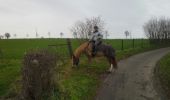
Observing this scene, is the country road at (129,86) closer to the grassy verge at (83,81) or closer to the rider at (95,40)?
the grassy verge at (83,81)

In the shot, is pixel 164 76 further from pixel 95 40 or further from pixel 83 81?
pixel 83 81

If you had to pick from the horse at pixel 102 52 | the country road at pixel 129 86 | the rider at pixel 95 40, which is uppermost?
the rider at pixel 95 40

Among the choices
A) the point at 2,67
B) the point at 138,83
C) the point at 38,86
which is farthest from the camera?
the point at 2,67

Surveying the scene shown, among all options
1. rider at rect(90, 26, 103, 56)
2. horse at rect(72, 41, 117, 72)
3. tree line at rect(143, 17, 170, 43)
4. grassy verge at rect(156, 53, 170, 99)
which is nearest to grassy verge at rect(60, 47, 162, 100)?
horse at rect(72, 41, 117, 72)

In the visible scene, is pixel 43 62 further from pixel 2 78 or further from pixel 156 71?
pixel 156 71

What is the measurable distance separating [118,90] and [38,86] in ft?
12.6

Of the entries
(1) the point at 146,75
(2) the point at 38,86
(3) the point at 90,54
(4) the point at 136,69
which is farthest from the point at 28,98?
(4) the point at 136,69

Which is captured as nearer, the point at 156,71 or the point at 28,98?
the point at 28,98

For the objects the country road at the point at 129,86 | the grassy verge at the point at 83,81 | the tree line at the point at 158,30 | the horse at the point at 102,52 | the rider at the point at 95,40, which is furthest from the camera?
the tree line at the point at 158,30

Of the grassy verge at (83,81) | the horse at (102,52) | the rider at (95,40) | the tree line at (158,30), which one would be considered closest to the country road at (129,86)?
the grassy verge at (83,81)

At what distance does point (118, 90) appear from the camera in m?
12.6

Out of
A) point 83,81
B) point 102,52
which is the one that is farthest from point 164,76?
point 83,81

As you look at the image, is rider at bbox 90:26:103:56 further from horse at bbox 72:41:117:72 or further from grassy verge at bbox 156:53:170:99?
grassy verge at bbox 156:53:170:99

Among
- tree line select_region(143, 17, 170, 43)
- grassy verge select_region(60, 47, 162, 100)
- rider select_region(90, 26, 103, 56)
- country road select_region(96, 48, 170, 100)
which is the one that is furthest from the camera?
tree line select_region(143, 17, 170, 43)
